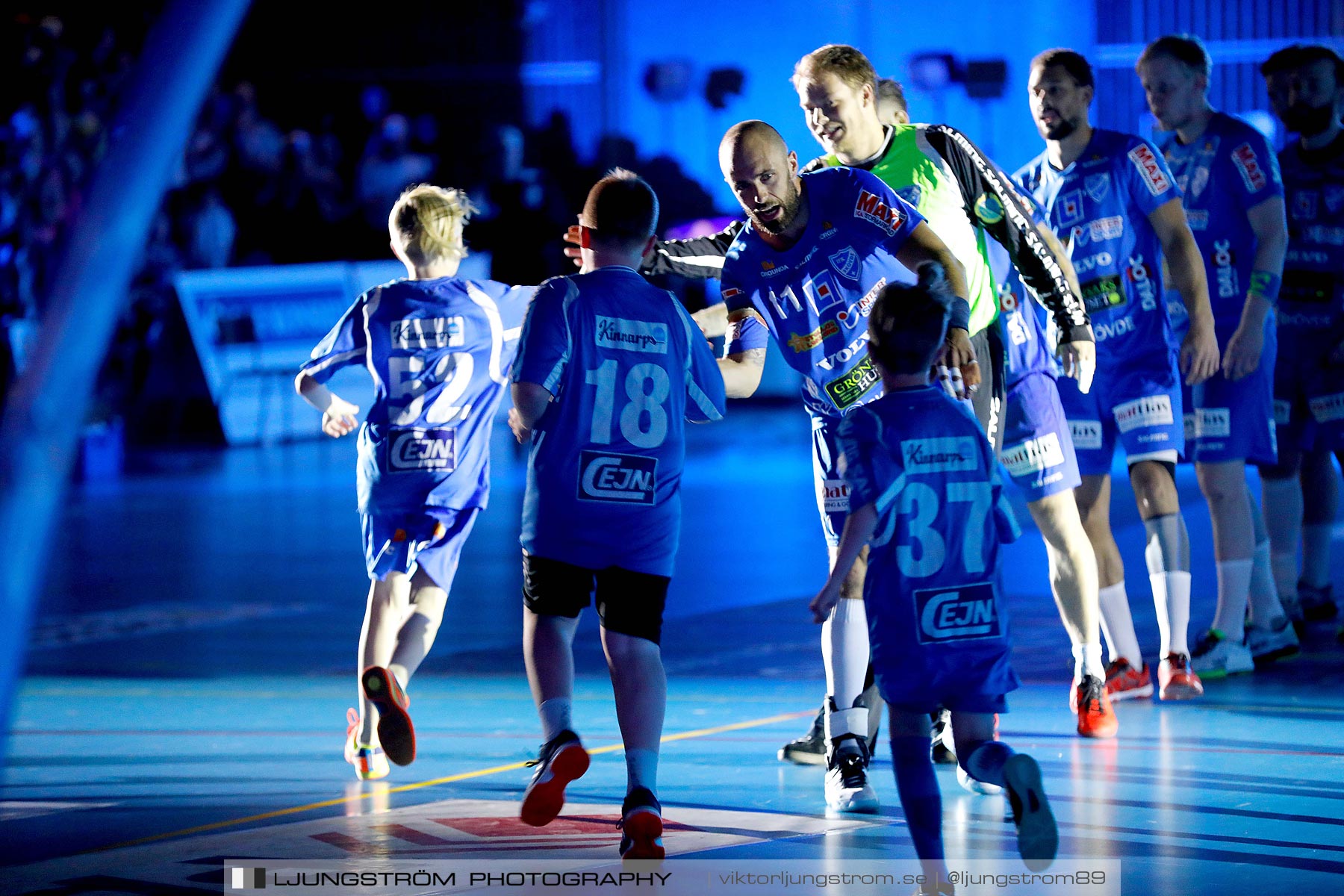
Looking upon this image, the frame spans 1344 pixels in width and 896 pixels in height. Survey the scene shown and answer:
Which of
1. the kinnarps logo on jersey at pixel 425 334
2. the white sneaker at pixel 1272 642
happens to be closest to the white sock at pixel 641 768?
the kinnarps logo on jersey at pixel 425 334

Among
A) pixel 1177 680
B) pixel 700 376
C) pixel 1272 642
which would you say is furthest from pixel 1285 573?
pixel 700 376

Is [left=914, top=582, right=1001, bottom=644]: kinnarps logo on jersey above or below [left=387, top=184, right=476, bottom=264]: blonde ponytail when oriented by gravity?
below

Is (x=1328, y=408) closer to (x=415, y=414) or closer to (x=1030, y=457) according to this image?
(x=1030, y=457)

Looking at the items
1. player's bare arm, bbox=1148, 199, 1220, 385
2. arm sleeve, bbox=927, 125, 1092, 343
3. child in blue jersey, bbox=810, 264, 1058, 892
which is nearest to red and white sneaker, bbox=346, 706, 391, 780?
child in blue jersey, bbox=810, 264, 1058, 892

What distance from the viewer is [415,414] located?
5.46 meters

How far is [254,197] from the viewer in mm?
21828

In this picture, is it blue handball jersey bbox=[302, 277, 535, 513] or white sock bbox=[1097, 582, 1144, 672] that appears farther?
white sock bbox=[1097, 582, 1144, 672]

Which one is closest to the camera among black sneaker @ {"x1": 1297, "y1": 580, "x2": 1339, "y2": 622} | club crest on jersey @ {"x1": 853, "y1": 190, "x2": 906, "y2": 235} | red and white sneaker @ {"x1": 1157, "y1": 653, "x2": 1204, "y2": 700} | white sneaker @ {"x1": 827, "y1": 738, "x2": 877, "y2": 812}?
white sneaker @ {"x1": 827, "y1": 738, "x2": 877, "y2": 812}

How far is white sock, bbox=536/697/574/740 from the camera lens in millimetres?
4328

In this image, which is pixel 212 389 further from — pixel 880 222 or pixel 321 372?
pixel 880 222

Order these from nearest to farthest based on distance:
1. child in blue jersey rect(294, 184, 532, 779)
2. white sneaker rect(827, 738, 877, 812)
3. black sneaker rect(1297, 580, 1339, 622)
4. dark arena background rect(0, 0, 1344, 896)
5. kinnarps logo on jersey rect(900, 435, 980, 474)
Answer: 1. kinnarps logo on jersey rect(900, 435, 980, 474)
2. dark arena background rect(0, 0, 1344, 896)
3. white sneaker rect(827, 738, 877, 812)
4. child in blue jersey rect(294, 184, 532, 779)
5. black sneaker rect(1297, 580, 1339, 622)

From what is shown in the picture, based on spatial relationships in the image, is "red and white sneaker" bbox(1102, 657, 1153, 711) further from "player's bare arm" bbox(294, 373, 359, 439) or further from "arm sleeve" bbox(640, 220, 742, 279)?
"player's bare arm" bbox(294, 373, 359, 439)

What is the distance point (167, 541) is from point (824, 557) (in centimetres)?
493

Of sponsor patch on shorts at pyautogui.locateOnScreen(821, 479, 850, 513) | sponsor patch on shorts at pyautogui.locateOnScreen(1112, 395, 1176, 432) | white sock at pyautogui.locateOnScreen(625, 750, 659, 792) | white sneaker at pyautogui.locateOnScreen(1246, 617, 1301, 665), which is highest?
sponsor patch on shorts at pyautogui.locateOnScreen(1112, 395, 1176, 432)
